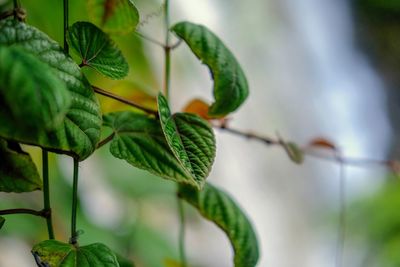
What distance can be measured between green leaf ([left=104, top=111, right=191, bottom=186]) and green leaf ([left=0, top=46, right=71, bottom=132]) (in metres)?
0.10

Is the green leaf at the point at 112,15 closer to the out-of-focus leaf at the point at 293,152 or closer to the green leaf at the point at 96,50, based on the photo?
the green leaf at the point at 96,50

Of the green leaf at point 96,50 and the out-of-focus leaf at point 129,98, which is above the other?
the out-of-focus leaf at point 129,98

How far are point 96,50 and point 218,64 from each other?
7cm

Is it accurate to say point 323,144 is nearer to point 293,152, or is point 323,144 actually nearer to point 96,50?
point 293,152

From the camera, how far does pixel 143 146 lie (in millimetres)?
304

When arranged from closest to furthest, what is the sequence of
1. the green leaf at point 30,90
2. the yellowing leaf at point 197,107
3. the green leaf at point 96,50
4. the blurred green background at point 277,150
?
the green leaf at point 30,90 < the green leaf at point 96,50 < the yellowing leaf at point 197,107 < the blurred green background at point 277,150

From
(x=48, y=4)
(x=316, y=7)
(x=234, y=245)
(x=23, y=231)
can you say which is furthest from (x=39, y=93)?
(x=316, y=7)

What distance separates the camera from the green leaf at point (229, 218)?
37cm

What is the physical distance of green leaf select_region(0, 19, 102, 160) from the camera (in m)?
0.22

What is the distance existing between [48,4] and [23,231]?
31 centimetres

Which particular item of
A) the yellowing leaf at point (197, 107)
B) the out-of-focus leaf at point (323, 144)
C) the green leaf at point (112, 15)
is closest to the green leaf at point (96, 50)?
the green leaf at point (112, 15)

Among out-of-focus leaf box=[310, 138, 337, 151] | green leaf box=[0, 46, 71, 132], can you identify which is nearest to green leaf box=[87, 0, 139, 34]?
green leaf box=[0, 46, 71, 132]

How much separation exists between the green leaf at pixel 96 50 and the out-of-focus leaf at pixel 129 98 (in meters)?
0.15

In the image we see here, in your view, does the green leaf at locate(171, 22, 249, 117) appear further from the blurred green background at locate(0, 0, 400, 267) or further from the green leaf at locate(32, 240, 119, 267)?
the blurred green background at locate(0, 0, 400, 267)
